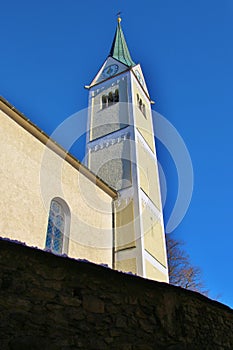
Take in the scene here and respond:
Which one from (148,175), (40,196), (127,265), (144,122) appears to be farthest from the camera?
(144,122)

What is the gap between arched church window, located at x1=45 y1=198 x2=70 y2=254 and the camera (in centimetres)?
998

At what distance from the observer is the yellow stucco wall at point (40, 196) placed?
855 centimetres

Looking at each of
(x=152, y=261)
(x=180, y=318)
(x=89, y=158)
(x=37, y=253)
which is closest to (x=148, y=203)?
(x=152, y=261)

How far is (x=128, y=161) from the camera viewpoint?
14938mm

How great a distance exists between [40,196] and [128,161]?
6229mm

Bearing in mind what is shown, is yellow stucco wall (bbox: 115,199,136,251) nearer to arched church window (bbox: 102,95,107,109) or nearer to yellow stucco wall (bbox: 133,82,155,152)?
yellow stucco wall (bbox: 133,82,155,152)

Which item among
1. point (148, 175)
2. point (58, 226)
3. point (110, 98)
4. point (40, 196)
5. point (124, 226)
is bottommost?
point (58, 226)

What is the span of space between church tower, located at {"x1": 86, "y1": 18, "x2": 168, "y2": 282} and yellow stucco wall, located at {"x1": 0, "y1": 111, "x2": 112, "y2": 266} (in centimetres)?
89

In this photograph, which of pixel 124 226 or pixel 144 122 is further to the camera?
pixel 144 122

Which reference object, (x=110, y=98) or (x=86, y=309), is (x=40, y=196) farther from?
(x=110, y=98)

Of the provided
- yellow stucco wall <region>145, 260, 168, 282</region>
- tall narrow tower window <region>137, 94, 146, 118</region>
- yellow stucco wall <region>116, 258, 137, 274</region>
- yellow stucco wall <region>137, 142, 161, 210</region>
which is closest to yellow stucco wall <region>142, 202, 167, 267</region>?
yellow stucco wall <region>145, 260, 168, 282</region>

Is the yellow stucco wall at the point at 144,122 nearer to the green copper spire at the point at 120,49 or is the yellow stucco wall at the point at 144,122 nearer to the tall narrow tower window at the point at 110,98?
the tall narrow tower window at the point at 110,98

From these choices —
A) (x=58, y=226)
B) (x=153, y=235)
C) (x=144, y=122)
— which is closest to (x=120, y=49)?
(x=144, y=122)

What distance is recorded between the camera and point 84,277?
3.96 m
